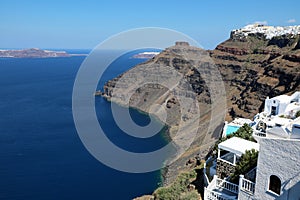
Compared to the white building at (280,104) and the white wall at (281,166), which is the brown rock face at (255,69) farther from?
the white wall at (281,166)

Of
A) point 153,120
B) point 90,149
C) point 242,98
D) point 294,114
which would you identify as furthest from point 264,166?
point 153,120

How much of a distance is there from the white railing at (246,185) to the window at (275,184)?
97 centimetres

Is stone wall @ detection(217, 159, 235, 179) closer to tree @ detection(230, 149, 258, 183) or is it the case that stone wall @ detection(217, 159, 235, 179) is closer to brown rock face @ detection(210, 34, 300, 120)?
tree @ detection(230, 149, 258, 183)

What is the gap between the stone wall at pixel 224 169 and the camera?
1430 cm

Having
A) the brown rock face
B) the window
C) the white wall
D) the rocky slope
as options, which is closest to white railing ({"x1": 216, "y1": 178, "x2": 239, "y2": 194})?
the white wall

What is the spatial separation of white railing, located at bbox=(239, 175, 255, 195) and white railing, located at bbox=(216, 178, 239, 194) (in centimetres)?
84

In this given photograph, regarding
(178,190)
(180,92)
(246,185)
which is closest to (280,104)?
(178,190)

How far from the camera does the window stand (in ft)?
34.2

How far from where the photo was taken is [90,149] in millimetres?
50125

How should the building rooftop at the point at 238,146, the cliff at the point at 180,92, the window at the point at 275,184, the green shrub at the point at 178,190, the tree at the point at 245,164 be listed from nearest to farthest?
the window at the point at 275,184 → the tree at the point at 245,164 → the building rooftop at the point at 238,146 → the green shrub at the point at 178,190 → the cliff at the point at 180,92

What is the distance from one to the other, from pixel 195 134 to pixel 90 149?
18332 mm

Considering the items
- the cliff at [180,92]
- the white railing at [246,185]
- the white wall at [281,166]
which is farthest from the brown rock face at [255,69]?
the white wall at [281,166]

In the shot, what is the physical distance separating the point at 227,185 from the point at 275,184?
3.24 meters

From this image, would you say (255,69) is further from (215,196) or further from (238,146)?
(215,196)
